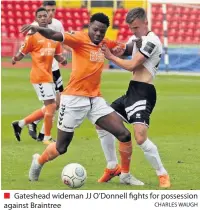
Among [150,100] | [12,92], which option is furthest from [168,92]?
[150,100]

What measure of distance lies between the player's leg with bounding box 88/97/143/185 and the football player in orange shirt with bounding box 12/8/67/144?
3541mm

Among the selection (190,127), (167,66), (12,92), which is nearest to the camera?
(190,127)

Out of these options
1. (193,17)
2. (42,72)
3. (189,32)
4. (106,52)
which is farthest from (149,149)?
(189,32)

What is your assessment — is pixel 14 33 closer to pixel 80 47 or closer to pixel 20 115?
pixel 20 115

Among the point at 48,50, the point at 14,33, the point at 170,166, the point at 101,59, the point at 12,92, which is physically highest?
the point at 101,59

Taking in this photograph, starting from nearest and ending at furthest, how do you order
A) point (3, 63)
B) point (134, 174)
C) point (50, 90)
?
point (134, 174)
point (50, 90)
point (3, 63)

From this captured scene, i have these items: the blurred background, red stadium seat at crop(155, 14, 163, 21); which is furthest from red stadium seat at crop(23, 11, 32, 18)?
red stadium seat at crop(155, 14, 163, 21)

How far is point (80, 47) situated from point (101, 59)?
0.31 m

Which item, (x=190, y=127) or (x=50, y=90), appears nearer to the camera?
(x=50, y=90)

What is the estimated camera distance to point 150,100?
968 centimetres

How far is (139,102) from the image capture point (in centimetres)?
960

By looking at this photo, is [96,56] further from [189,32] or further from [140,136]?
[189,32]

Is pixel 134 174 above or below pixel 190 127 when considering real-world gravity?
above

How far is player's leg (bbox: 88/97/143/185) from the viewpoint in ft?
31.2
